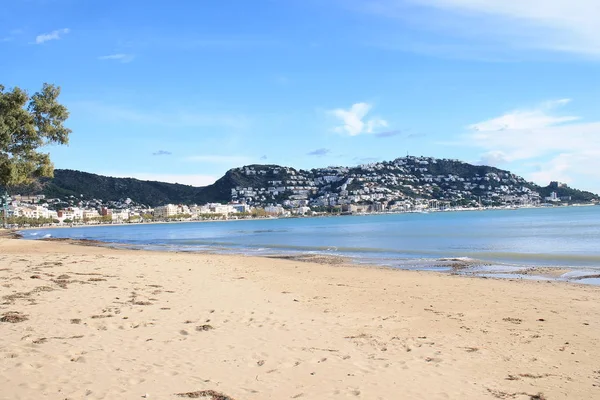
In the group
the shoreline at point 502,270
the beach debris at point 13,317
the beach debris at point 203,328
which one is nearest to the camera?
the beach debris at point 13,317

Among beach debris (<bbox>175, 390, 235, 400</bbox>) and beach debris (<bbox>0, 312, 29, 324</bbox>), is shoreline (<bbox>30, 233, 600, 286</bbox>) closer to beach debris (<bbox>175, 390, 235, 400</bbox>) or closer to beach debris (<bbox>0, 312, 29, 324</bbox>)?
beach debris (<bbox>175, 390, 235, 400</bbox>)

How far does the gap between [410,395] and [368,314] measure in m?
4.80

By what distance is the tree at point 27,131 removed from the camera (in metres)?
25.3

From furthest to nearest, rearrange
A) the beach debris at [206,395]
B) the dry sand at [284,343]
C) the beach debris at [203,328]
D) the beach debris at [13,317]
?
the beach debris at [203,328] < the beach debris at [13,317] < the dry sand at [284,343] < the beach debris at [206,395]

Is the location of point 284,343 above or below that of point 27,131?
below

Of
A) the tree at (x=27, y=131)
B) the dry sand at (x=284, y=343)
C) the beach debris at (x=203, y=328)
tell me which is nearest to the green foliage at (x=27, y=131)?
the tree at (x=27, y=131)

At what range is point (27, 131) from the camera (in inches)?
1030

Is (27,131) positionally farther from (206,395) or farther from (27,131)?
(206,395)

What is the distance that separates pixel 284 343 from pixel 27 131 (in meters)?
24.0

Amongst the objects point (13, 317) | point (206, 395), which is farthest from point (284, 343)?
point (13, 317)

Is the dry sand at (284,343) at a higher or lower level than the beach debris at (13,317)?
lower

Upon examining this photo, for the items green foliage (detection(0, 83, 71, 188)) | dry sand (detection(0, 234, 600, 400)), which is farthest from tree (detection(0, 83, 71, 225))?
dry sand (detection(0, 234, 600, 400))

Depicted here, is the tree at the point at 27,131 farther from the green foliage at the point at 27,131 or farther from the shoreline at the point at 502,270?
the shoreline at the point at 502,270

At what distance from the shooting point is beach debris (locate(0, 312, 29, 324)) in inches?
312
